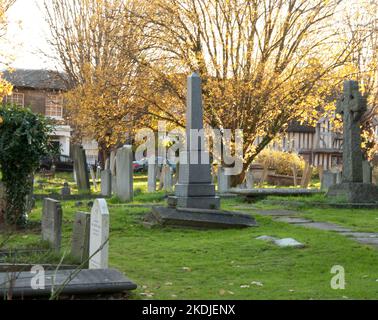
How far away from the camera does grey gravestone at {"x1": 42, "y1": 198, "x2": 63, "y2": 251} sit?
10.1 meters

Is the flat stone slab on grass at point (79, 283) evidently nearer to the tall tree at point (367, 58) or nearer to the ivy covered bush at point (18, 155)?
the ivy covered bush at point (18, 155)

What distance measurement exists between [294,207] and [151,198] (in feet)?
15.3

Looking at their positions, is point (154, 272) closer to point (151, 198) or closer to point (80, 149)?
point (151, 198)

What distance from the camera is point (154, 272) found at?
8648 millimetres

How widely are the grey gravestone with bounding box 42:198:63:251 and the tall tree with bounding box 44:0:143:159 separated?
46.5ft

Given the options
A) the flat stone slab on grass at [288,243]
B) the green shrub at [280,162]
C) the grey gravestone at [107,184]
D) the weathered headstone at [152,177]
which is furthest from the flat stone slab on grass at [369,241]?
the green shrub at [280,162]

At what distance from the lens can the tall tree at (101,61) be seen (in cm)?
2542

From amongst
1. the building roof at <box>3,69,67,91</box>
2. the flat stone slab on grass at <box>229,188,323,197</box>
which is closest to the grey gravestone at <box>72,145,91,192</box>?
the flat stone slab on grass at <box>229,188,323,197</box>

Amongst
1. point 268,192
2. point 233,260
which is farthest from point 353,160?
point 233,260

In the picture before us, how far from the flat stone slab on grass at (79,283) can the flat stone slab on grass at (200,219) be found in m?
5.66

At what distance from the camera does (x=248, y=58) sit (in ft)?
78.0

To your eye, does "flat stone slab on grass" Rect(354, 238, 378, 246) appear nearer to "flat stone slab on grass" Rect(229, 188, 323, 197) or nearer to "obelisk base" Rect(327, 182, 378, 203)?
"obelisk base" Rect(327, 182, 378, 203)

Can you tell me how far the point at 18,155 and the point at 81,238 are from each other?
471cm
